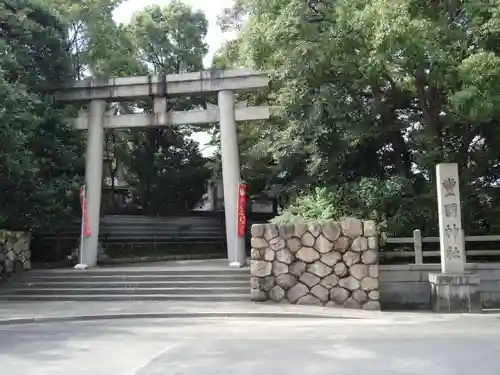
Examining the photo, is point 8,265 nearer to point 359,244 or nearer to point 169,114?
point 169,114

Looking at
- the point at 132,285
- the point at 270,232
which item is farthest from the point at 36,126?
the point at 270,232

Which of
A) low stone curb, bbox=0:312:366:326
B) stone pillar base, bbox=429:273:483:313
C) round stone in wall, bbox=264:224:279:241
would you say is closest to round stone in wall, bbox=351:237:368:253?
stone pillar base, bbox=429:273:483:313

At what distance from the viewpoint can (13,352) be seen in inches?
291

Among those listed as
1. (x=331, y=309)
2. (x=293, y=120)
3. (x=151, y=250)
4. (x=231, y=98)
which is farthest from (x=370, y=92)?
(x=151, y=250)

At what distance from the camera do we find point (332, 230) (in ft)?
42.2

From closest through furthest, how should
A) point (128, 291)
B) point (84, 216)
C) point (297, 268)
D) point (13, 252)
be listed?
point (297, 268) < point (128, 291) < point (13, 252) < point (84, 216)

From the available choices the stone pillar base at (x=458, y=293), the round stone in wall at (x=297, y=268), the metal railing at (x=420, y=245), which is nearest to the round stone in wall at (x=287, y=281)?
the round stone in wall at (x=297, y=268)

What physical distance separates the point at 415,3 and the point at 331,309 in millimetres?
7113

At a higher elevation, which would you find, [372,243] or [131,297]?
[372,243]

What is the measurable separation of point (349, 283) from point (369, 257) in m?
0.76

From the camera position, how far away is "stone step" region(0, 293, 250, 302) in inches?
538

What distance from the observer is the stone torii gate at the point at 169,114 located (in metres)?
17.1

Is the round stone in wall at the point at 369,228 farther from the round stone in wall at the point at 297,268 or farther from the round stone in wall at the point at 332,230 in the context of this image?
the round stone in wall at the point at 297,268

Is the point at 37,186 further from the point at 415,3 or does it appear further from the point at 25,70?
the point at 415,3
